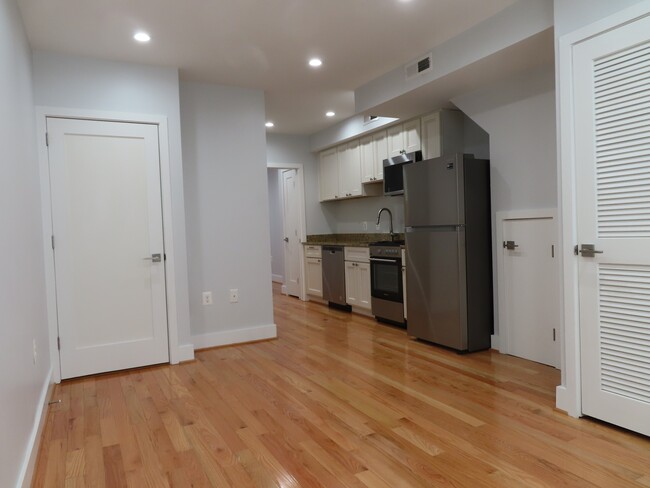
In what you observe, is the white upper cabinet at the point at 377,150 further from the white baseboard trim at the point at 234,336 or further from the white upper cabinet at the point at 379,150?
the white baseboard trim at the point at 234,336

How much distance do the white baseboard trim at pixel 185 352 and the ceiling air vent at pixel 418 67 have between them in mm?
2981

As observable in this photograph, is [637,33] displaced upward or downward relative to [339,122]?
downward

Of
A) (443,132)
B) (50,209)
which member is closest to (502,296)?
(443,132)

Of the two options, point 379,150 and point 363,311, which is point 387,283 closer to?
point 363,311

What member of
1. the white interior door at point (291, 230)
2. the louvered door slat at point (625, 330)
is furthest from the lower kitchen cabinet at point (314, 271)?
the louvered door slat at point (625, 330)

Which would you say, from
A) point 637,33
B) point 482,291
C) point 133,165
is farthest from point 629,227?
point 133,165

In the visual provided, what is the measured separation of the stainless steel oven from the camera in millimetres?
4676

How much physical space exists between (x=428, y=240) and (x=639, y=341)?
1.95 metres

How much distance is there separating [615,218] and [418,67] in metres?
2.07

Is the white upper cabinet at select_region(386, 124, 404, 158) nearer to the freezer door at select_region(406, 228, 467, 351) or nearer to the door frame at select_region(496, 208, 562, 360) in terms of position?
the freezer door at select_region(406, 228, 467, 351)

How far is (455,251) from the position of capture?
3.71 metres

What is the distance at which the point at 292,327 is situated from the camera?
497 cm

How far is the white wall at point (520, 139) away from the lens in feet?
10.9

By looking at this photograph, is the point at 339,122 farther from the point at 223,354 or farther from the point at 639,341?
the point at 639,341
